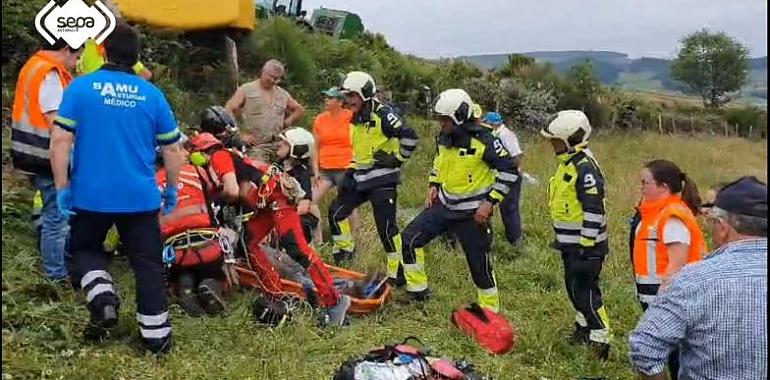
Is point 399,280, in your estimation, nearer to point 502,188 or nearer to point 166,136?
point 502,188

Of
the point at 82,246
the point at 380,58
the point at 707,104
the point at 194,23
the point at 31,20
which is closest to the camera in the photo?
the point at 82,246

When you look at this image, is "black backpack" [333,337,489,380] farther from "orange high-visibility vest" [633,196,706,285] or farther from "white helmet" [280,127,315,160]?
"white helmet" [280,127,315,160]

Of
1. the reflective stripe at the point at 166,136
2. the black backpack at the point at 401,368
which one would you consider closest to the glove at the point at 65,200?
the reflective stripe at the point at 166,136

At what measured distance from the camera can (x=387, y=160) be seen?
6766 millimetres

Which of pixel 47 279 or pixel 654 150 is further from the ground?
pixel 47 279

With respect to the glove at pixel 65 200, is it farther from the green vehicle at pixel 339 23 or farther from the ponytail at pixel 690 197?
the green vehicle at pixel 339 23

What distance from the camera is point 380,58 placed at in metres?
19.3

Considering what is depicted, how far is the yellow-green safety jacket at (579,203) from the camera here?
5168 mm

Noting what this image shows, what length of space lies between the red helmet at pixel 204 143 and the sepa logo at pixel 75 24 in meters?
0.83

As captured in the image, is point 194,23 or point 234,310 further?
point 194,23

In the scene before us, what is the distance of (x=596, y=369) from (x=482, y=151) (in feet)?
5.30

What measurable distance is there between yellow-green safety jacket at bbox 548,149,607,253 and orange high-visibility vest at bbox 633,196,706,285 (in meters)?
0.42

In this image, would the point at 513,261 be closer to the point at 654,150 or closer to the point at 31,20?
the point at 31,20

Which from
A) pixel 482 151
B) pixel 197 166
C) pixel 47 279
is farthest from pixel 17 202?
pixel 482 151
